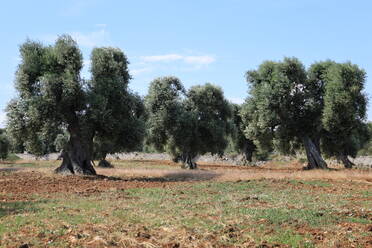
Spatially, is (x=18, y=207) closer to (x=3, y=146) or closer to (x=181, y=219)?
(x=181, y=219)

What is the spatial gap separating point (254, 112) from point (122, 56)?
15.8 meters

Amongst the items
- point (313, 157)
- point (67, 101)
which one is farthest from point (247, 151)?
point (67, 101)

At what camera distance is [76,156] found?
109ft

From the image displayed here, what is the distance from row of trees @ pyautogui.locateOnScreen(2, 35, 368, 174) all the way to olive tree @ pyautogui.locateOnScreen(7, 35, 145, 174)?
81mm

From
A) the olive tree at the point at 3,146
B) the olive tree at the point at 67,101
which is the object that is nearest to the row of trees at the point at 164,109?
the olive tree at the point at 67,101

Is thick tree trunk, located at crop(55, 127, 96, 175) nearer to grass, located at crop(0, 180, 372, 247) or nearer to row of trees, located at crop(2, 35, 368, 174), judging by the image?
row of trees, located at crop(2, 35, 368, 174)

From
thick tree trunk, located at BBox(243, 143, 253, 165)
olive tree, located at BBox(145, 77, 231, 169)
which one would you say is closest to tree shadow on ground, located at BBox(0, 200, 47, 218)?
olive tree, located at BBox(145, 77, 231, 169)

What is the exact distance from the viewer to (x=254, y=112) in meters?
44.2

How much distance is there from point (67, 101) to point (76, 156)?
5026mm

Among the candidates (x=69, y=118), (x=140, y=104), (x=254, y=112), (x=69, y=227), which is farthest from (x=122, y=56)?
(x=69, y=227)

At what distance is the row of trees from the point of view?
3159 cm

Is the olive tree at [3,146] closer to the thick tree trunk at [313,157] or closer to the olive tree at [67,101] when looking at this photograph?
the olive tree at [67,101]

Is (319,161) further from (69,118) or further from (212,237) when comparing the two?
(212,237)

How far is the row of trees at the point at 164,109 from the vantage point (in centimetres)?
3159
